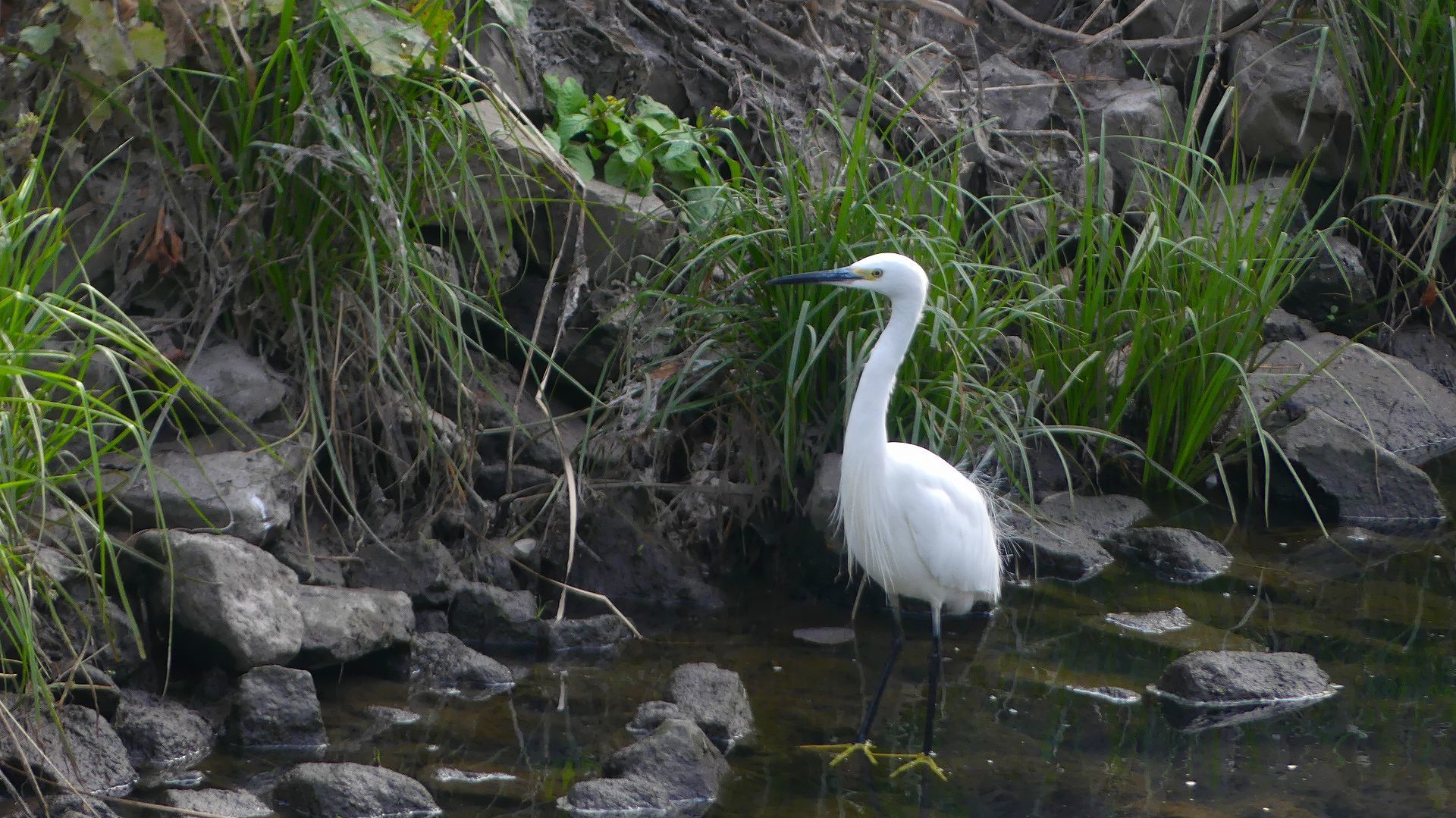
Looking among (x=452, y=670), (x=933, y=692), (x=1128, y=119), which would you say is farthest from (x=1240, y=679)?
(x=1128, y=119)

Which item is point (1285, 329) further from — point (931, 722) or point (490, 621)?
point (490, 621)

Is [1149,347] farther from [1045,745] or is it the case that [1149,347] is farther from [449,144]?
[449,144]

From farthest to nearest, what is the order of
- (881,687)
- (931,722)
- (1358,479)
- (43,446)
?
1. (1358,479)
2. (881,687)
3. (931,722)
4. (43,446)

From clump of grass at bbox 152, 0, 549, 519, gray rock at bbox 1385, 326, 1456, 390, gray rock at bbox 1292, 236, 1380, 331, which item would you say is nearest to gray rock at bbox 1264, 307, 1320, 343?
gray rock at bbox 1292, 236, 1380, 331

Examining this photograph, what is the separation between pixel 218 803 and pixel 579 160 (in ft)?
9.18

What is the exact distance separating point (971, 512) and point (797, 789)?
1.06m

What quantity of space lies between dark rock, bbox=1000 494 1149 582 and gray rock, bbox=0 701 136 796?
282 cm

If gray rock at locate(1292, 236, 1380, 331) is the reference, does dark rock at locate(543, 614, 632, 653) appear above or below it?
below

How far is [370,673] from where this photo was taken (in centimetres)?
383

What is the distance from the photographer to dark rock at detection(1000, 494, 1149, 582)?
4938mm

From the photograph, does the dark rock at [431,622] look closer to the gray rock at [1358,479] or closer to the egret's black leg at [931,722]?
the egret's black leg at [931,722]

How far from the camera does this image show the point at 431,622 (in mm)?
4125

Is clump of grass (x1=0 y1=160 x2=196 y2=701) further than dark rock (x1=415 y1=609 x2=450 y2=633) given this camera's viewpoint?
No

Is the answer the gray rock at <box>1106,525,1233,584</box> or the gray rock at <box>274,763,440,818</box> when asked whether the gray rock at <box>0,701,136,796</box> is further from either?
the gray rock at <box>1106,525,1233,584</box>
